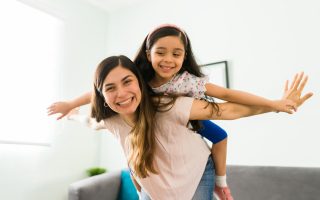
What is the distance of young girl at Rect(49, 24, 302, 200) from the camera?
1.19 meters

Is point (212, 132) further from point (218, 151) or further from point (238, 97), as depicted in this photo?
point (238, 97)

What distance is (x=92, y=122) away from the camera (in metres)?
1.39

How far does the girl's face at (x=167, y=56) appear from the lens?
3.93 ft

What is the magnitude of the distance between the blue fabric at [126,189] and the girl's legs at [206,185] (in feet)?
4.58

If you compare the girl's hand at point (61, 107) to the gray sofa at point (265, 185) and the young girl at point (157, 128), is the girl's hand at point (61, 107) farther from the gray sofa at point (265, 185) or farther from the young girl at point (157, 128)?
the gray sofa at point (265, 185)

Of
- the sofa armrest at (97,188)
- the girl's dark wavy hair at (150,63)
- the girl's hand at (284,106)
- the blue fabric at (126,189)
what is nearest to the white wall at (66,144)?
the sofa armrest at (97,188)

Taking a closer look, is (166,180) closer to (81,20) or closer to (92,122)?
(92,122)

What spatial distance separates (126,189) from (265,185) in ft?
4.06

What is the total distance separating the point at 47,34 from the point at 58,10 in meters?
0.32

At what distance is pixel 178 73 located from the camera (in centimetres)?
130

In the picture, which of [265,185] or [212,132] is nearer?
[212,132]

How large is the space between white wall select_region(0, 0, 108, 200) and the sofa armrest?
0.50 meters

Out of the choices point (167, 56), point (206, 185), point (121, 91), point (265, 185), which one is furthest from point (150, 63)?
point (265, 185)

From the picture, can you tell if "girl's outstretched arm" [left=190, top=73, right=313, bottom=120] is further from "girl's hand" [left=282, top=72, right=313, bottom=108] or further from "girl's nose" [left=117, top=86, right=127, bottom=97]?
"girl's nose" [left=117, top=86, right=127, bottom=97]
